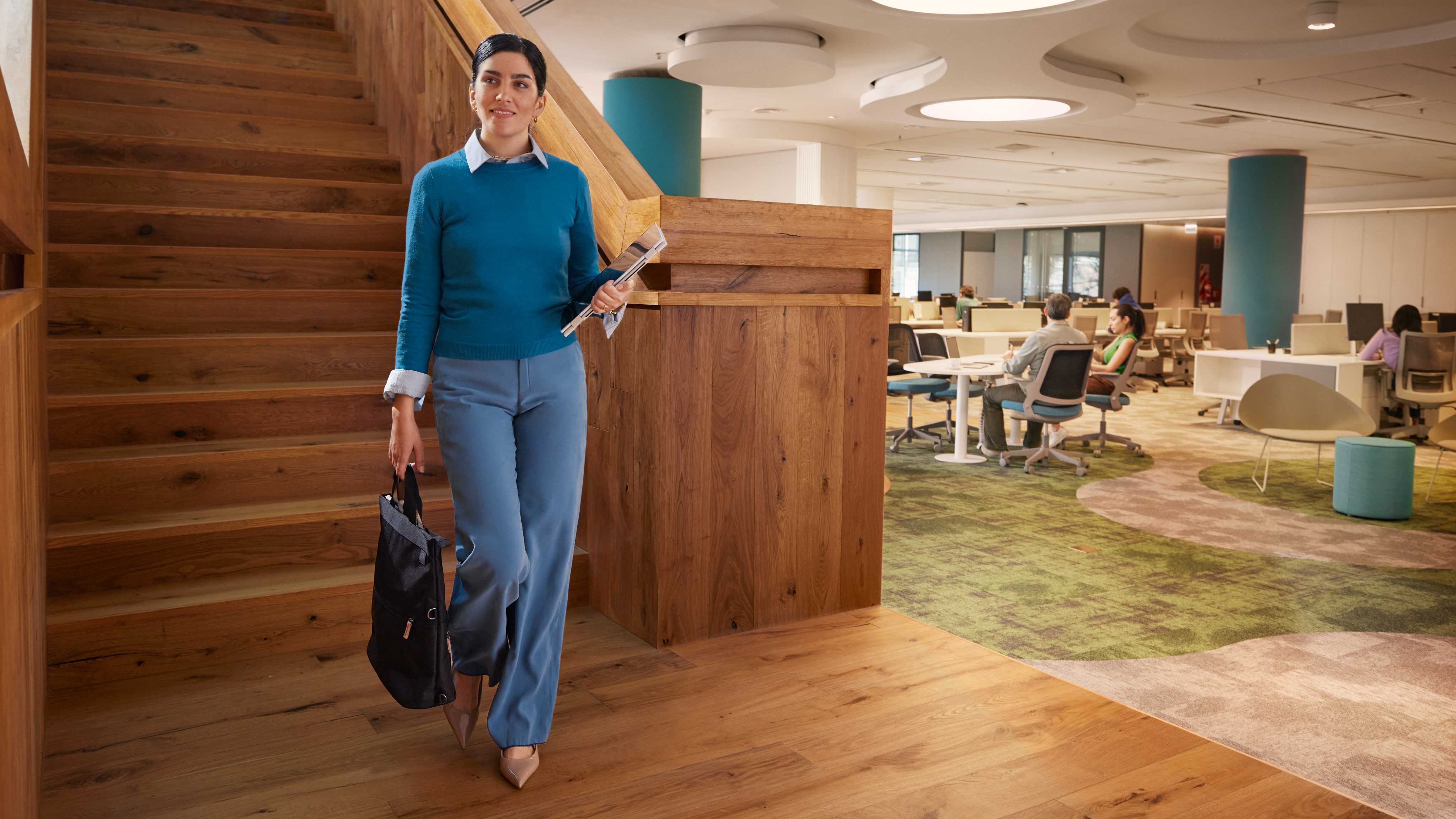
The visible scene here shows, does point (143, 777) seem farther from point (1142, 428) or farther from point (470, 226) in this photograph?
point (1142, 428)

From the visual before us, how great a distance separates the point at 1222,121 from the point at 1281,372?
3.74 meters

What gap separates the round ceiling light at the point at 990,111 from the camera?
11.6m

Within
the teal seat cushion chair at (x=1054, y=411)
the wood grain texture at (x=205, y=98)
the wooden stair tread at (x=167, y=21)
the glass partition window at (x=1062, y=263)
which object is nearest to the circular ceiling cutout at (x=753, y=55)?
the teal seat cushion chair at (x=1054, y=411)

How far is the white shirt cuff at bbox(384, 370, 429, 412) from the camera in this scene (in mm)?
2125

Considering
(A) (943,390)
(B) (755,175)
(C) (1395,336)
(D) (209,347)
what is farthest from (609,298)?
(B) (755,175)

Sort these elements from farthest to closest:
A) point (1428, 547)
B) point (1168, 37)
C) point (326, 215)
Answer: point (1168, 37) → point (1428, 547) → point (326, 215)

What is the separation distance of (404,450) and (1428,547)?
5.86 metres

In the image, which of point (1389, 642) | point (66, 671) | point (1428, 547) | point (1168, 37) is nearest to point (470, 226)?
point (66, 671)

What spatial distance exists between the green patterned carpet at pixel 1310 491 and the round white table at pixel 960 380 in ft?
5.66

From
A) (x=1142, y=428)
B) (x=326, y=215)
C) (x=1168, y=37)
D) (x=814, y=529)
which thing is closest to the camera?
(x=814, y=529)

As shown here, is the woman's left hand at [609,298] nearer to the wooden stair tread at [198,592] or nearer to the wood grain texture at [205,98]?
the wooden stair tread at [198,592]

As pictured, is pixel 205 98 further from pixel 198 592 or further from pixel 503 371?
pixel 503 371

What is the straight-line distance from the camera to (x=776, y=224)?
2984mm

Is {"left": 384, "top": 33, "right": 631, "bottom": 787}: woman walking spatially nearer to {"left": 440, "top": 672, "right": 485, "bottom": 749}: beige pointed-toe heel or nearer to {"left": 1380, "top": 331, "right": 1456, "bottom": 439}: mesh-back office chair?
{"left": 440, "top": 672, "right": 485, "bottom": 749}: beige pointed-toe heel
